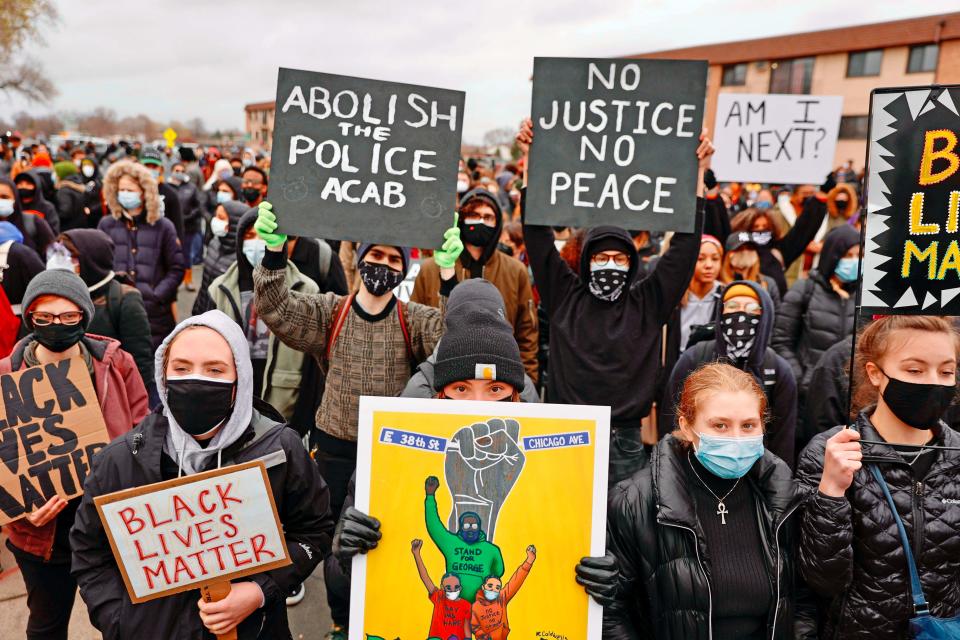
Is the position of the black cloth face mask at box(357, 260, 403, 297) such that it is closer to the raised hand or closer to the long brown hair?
the raised hand

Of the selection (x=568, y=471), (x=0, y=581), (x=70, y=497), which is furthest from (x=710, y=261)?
(x=0, y=581)

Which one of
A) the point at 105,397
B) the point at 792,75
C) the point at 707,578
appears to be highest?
the point at 792,75

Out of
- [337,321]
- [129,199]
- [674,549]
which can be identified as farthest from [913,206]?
[129,199]

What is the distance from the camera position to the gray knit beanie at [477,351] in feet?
7.93

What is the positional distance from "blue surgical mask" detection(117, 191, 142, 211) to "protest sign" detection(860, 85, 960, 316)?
A: 608 cm

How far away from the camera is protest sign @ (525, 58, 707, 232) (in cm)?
347

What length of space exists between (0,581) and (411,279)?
3311mm

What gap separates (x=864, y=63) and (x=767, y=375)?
44351 mm

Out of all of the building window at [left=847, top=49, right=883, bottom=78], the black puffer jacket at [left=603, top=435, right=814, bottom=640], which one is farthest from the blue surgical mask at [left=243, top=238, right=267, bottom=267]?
the building window at [left=847, top=49, right=883, bottom=78]

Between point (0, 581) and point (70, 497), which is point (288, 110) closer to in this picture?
point (70, 497)

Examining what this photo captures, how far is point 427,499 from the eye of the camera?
1960 millimetres

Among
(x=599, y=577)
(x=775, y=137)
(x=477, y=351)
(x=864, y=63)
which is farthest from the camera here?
(x=864, y=63)

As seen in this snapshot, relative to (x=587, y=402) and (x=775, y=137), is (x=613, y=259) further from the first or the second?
(x=775, y=137)

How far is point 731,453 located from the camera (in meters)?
2.10
